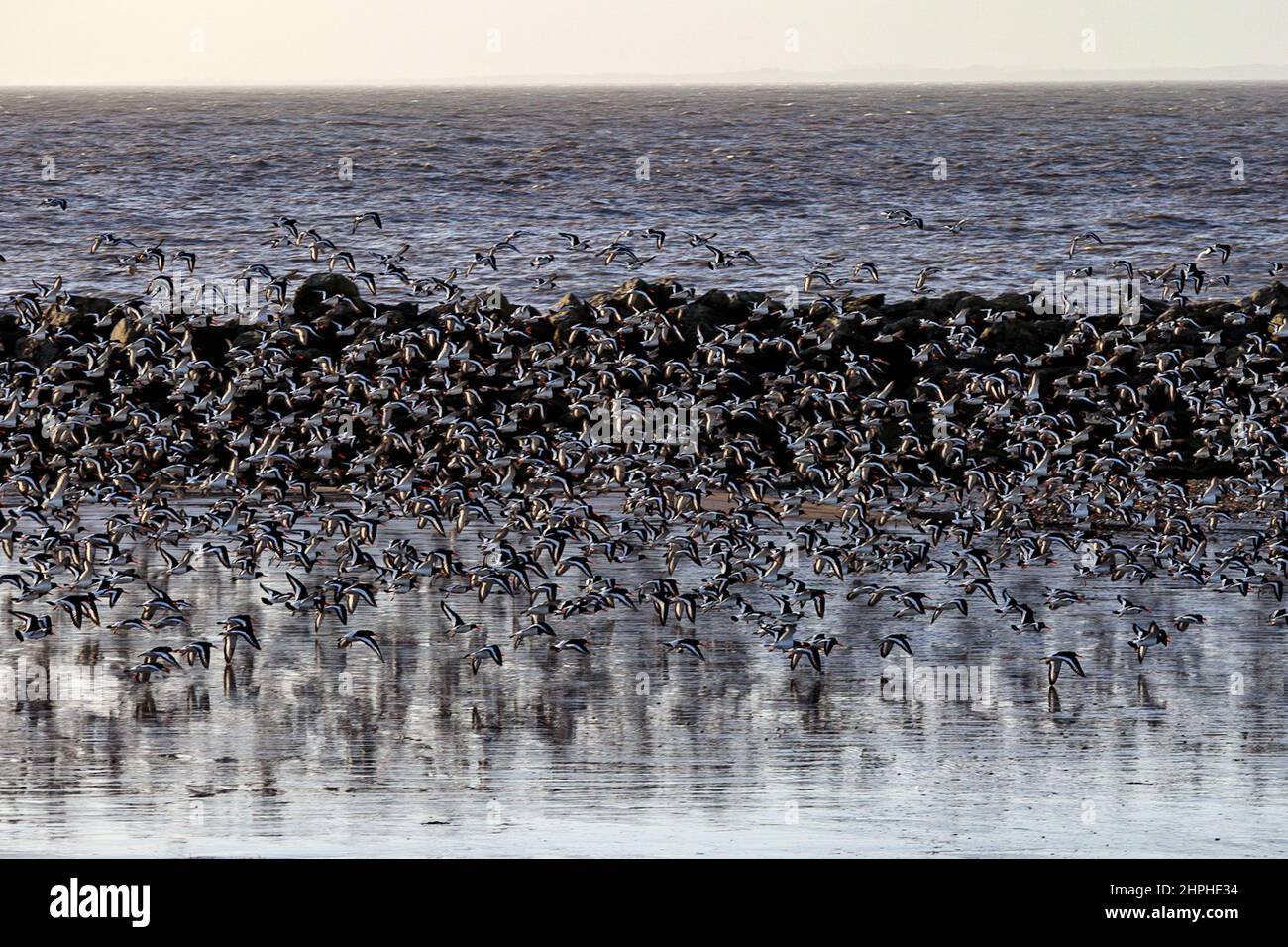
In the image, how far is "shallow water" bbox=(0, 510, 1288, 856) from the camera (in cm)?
1655

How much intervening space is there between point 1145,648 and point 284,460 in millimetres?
15777

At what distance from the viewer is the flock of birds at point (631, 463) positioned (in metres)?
25.1

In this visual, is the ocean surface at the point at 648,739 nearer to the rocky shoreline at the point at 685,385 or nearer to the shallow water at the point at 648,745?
the shallow water at the point at 648,745

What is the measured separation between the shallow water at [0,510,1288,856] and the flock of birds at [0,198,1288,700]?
480 mm

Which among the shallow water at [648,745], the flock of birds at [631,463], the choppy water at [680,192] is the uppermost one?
the choppy water at [680,192]

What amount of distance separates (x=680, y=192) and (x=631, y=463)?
73567 mm

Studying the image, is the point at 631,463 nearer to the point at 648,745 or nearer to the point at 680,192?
the point at 648,745

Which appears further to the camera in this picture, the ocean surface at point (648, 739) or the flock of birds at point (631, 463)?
the flock of birds at point (631, 463)

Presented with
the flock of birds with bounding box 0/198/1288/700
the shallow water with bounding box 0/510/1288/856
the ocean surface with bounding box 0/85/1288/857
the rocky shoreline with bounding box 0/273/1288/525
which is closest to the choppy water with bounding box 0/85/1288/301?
the rocky shoreline with bounding box 0/273/1288/525

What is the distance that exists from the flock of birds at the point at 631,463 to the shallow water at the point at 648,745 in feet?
1.57

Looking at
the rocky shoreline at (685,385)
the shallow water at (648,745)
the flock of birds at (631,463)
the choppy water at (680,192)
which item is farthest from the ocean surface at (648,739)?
the choppy water at (680,192)

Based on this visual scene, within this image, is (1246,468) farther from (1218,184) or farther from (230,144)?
(230,144)

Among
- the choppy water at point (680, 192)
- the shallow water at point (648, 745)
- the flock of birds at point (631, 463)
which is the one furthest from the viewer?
the choppy water at point (680, 192)

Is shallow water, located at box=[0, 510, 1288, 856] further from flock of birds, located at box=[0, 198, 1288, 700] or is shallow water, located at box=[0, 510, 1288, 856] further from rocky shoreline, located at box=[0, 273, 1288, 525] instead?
rocky shoreline, located at box=[0, 273, 1288, 525]
